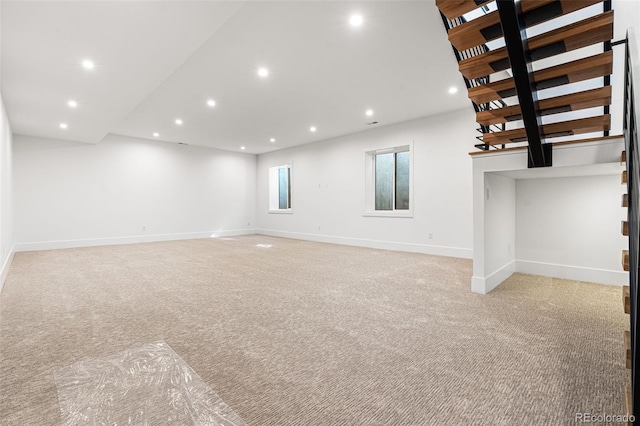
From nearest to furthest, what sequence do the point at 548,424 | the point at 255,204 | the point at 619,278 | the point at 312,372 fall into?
1. the point at 548,424
2. the point at 312,372
3. the point at 619,278
4. the point at 255,204

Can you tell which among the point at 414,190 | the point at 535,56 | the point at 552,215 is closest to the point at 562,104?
the point at 535,56

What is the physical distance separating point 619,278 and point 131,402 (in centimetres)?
468

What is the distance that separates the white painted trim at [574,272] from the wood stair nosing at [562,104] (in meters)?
2.23

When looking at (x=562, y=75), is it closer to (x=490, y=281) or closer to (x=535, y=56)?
(x=535, y=56)

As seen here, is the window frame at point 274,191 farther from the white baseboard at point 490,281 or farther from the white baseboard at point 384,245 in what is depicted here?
the white baseboard at point 490,281

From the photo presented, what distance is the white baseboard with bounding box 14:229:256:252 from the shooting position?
20.7 feet

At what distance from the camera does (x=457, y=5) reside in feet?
5.99

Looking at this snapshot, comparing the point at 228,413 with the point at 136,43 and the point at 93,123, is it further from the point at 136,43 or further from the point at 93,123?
the point at 93,123

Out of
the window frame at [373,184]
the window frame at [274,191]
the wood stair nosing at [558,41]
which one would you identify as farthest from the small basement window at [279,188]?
the wood stair nosing at [558,41]

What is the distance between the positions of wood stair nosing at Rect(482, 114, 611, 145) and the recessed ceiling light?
5.18ft

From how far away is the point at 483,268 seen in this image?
311cm

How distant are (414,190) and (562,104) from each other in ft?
11.8

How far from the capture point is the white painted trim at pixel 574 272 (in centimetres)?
339

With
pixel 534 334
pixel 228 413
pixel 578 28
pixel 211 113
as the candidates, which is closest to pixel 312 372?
pixel 228 413
